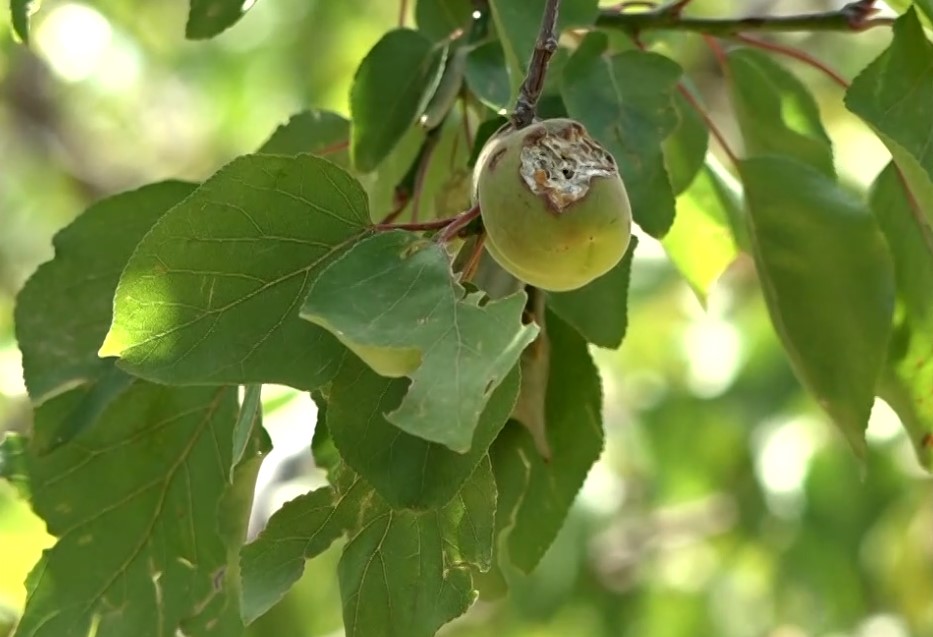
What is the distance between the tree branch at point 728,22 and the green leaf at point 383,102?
17cm

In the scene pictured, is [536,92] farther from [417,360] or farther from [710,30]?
[710,30]

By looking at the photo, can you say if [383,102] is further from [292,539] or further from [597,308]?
[292,539]

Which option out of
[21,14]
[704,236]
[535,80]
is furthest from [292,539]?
[704,236]

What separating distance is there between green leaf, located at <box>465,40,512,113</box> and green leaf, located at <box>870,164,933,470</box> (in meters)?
0.37

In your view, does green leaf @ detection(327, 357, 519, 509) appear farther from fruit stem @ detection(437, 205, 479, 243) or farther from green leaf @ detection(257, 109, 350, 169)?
green leaf @ detection(257, 109, 350, 169)

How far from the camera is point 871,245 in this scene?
1.08 metres

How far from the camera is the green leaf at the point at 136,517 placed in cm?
109

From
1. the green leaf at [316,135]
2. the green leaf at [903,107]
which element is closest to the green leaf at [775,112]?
the green leaf at [903,107]

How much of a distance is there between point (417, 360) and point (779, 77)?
2.27ft

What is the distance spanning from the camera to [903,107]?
922 millimetres

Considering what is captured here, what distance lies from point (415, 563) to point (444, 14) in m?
0.57

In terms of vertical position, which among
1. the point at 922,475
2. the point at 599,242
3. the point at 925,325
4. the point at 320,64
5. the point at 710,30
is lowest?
the point at 922,475

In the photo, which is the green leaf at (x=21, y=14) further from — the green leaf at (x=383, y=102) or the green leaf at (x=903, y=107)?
the green leaf at (x=903, y=107)

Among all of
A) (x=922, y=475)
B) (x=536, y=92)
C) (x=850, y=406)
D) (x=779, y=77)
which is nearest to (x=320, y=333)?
(x=536, y=92)
